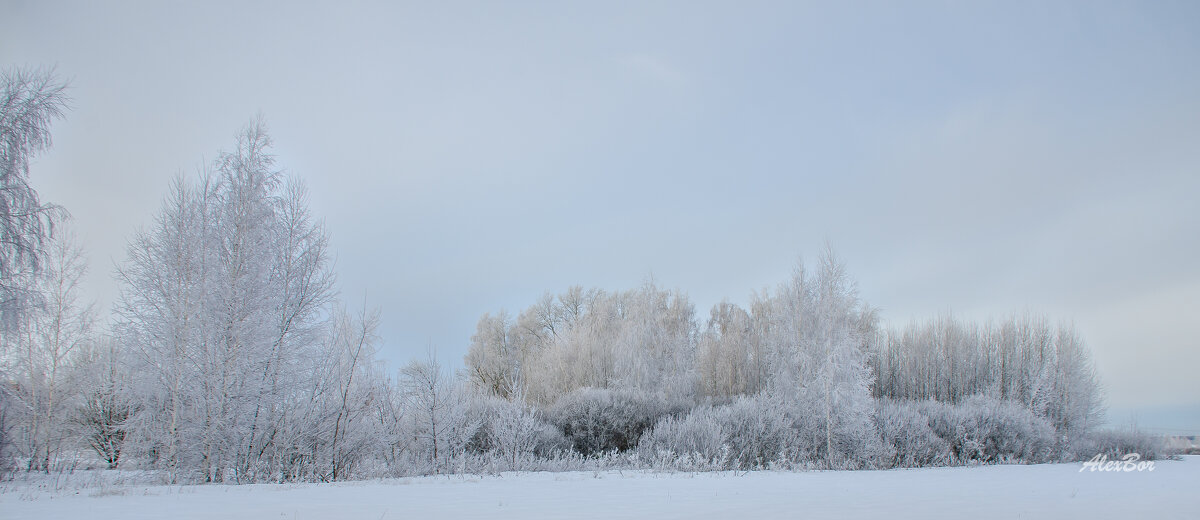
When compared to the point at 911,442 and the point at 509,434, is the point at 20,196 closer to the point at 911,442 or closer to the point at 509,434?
the point at 509,434

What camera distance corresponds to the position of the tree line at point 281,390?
10.6 metres

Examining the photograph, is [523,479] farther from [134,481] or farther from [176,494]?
[134,481]

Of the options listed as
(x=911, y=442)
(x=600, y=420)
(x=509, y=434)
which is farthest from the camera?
(x=600, y=420)

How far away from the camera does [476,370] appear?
1603 inches

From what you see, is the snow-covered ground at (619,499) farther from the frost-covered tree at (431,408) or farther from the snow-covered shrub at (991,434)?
the snow-covered shrub at (991,434)

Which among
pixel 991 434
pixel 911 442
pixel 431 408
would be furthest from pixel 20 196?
pixel 991 434

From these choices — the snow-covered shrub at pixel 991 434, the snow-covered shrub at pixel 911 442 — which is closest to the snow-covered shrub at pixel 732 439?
the snow-covered shrub at pixel 911 442

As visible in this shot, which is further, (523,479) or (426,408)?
(426,408)

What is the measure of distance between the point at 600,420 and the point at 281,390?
30.1 ft

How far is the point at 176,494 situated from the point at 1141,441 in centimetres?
2769

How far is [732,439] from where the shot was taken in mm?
15156

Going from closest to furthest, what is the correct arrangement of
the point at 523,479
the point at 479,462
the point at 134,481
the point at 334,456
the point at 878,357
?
the point at 134,481 → the point at 523,479 → the point at 334,456 → the point at 479,462 → the point at 878,357

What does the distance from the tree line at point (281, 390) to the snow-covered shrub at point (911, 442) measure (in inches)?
2.0

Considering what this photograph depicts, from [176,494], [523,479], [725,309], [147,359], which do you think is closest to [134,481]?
[147,359]
